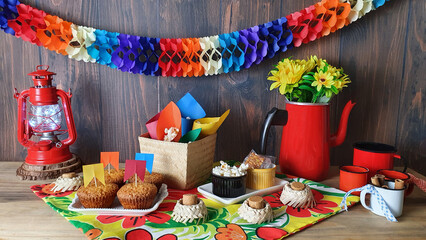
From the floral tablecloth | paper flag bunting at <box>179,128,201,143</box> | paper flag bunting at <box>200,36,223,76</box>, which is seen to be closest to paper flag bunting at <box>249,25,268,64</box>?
paper flag bunting at <box>200,36,223,76</box>

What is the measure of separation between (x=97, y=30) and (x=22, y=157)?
53 cm

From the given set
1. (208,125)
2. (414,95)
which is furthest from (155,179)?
(414,95)

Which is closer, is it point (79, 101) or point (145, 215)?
point (145, 215)

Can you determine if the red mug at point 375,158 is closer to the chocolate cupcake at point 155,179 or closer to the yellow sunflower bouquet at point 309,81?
the yellow sunflower bouquet at point 309,81

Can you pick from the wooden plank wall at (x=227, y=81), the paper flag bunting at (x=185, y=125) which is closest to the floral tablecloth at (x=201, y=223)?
the paper flag bunting at (x=185, y=125)

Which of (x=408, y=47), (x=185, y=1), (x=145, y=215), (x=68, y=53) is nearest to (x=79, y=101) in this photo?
(x=68, y=53)

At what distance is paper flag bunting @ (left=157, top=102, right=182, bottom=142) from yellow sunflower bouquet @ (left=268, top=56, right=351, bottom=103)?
1.00ft

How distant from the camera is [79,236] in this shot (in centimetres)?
69

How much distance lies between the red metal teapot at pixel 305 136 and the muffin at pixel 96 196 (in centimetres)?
43

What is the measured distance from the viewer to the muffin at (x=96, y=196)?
2.57 ft

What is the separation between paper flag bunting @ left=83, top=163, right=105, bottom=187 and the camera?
796 millimetres

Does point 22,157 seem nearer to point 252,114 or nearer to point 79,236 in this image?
point 79,236

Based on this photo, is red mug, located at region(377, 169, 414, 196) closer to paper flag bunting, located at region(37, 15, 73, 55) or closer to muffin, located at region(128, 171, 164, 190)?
muffin, located at region(128, 171, 164, 190)

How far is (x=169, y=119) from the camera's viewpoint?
0.99 meters
